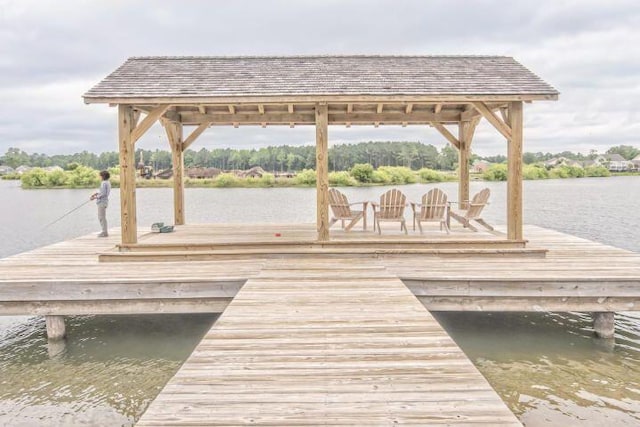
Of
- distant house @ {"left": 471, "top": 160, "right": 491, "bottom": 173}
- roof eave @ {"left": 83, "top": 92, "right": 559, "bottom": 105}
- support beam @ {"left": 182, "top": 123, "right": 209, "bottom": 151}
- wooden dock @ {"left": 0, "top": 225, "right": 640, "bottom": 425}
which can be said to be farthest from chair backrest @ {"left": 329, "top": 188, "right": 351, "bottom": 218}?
distant house @ {"left": 471, "top": 160, "right": 491, "bottom": 173}

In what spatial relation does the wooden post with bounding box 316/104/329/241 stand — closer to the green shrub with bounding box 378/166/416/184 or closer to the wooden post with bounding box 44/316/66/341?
the wooden post with bounding box 44/316/66/341

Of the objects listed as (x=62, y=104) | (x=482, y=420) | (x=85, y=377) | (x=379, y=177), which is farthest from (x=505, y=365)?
(x=62, y=104)

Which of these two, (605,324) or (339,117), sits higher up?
(339,117)

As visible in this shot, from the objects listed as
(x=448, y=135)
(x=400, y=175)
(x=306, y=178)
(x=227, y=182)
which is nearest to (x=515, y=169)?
(x=448, y=135)

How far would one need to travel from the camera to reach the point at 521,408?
4270 millimetres

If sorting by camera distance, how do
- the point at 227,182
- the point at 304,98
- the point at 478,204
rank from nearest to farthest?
the point at 304,98 < the point at 478,204 < the point at 227,182

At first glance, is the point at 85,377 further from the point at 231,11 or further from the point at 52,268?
the point at 231,11

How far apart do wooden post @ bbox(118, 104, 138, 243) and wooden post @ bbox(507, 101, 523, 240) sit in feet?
19.8

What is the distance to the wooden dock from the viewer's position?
273cm

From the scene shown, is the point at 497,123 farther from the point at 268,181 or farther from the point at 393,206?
the point at 268,181

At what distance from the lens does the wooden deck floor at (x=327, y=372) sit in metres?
2.58

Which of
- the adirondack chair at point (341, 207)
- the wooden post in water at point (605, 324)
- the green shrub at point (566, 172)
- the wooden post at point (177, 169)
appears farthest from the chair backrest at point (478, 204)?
the green shrub at point (566, 172)

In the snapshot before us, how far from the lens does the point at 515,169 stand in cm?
734

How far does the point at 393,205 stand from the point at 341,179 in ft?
82.0
